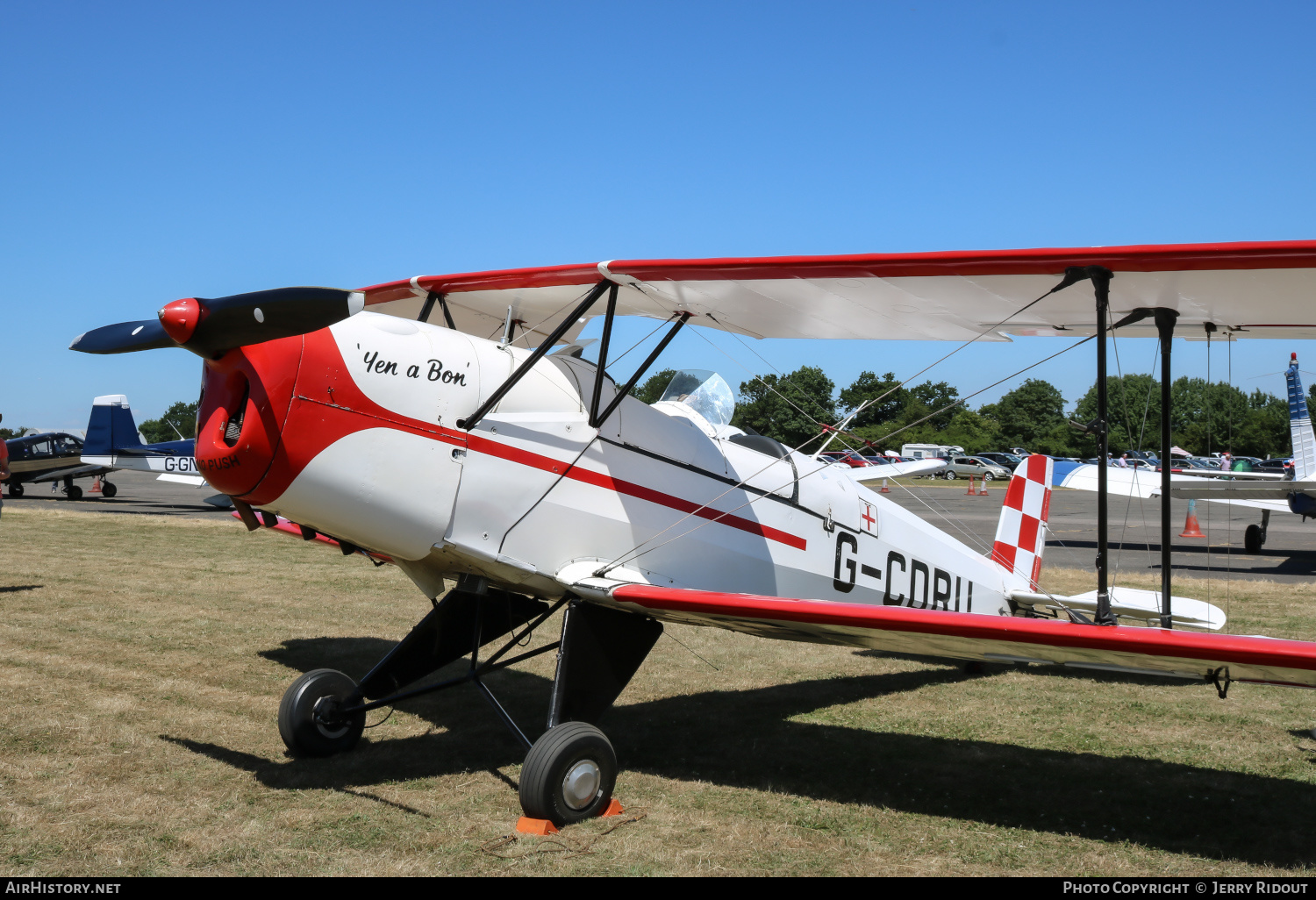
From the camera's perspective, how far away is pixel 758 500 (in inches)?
230

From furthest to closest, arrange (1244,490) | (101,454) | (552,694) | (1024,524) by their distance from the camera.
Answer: (101,454)
(1244,490)
(1024,524)
(552,694)

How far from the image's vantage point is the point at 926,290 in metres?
4.78

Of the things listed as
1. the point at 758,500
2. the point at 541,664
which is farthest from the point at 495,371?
the point at 541,664

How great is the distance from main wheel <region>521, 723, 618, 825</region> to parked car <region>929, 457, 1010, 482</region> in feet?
152

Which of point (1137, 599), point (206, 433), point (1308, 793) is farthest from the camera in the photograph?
point (1137, 599)

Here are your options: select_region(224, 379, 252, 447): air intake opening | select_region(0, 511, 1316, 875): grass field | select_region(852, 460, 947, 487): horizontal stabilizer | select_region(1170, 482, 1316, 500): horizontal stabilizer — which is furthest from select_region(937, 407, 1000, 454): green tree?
select_region(224, 379, 252, 447): air intake opening

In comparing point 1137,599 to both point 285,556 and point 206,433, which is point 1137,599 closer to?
point 206,433

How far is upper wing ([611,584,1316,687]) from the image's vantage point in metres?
3.61

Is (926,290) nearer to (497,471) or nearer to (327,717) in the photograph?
(497,471)

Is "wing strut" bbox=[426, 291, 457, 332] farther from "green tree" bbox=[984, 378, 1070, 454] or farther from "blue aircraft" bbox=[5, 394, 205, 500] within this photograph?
"green tree" bbox=[984, 378, 1070, 454]

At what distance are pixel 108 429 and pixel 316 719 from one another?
28.3 meters

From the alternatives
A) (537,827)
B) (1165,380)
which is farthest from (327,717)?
(1165,380)
